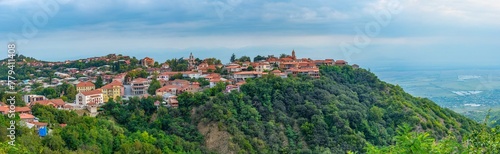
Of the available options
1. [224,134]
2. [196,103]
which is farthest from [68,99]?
[224,134]

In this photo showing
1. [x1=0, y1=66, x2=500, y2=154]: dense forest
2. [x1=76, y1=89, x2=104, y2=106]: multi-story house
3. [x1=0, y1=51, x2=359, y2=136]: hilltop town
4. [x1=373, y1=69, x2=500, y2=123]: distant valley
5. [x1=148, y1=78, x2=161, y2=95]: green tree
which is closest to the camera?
Result: [x1=0, y1=66, x2=500, y2=154]: dense forest

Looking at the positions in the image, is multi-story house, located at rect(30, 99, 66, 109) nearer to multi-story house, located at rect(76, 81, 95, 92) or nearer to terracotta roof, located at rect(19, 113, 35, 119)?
terracotta roof, located at rect(19, 113, 35, 119)

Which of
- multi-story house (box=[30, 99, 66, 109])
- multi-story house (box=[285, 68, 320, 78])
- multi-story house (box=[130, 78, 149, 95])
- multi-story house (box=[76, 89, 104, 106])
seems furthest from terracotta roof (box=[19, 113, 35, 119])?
multi-story house (box=[285, 68, 320, 78])

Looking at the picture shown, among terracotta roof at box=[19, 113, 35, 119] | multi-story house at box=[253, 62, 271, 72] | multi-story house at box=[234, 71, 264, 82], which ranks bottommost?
terracotta roof at box=[19, 113, 35, 119]

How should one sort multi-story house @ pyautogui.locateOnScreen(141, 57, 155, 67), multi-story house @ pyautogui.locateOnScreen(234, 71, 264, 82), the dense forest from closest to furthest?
the dense forest → multi-story house @ pyautogui.locateOnScreen(234, 71, 264, 82) → multi-story house @ pyautogui.locateOnScreen(141, 57, 155, 67)

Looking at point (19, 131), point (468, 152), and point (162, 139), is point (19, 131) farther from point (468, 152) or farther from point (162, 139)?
point (468, 152)

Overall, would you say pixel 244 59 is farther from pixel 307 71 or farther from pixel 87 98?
pixel 87 98

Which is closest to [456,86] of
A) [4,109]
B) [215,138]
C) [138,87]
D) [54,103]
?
[215,138]
